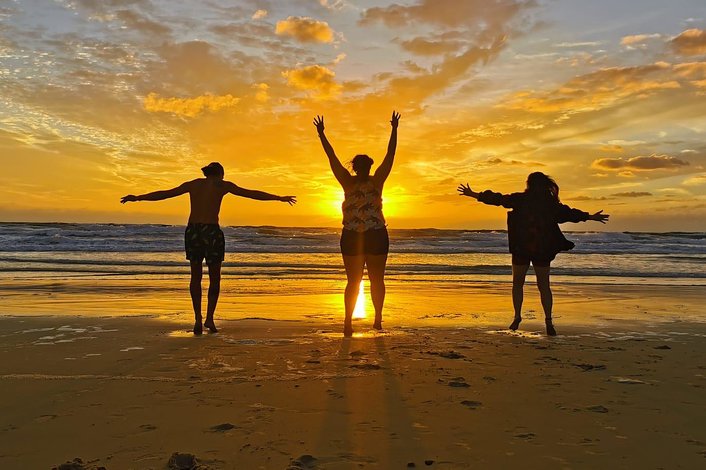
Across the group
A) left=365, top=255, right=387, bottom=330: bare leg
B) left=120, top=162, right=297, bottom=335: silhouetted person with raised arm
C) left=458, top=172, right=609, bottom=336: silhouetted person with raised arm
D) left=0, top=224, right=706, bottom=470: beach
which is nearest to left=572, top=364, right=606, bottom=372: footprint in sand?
left=0, top=224, right=706, bottom=470: beach

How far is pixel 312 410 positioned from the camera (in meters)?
3.48

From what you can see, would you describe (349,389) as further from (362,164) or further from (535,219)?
(535,219)

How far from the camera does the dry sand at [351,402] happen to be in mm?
2838

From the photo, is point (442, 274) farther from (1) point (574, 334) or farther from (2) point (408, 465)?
(2) point (408, 465)

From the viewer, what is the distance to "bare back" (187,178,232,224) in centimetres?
678

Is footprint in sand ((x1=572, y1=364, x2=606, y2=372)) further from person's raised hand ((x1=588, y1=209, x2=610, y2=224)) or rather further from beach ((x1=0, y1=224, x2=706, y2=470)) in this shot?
person's raised hand ((x1=588, y1=209, x2=610, y2=224))

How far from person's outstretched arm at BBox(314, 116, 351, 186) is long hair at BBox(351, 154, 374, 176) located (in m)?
0.13

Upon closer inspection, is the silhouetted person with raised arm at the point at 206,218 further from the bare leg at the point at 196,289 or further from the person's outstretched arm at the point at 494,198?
the person's outstretched arm at the point at 494,198

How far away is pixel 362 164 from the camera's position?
6.48 metres

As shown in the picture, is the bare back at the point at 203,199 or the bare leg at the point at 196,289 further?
the bare back at the point at 203,199

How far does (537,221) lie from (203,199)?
4.00 meters

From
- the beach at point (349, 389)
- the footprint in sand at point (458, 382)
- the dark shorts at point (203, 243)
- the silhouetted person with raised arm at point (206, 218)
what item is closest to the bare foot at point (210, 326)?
the silhouetted person with raised arm at point (206, 218)

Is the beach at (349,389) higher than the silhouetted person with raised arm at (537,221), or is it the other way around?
the silhouetted person with raised arm at (537,221)

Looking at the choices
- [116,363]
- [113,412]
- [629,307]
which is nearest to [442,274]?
[629,307]
